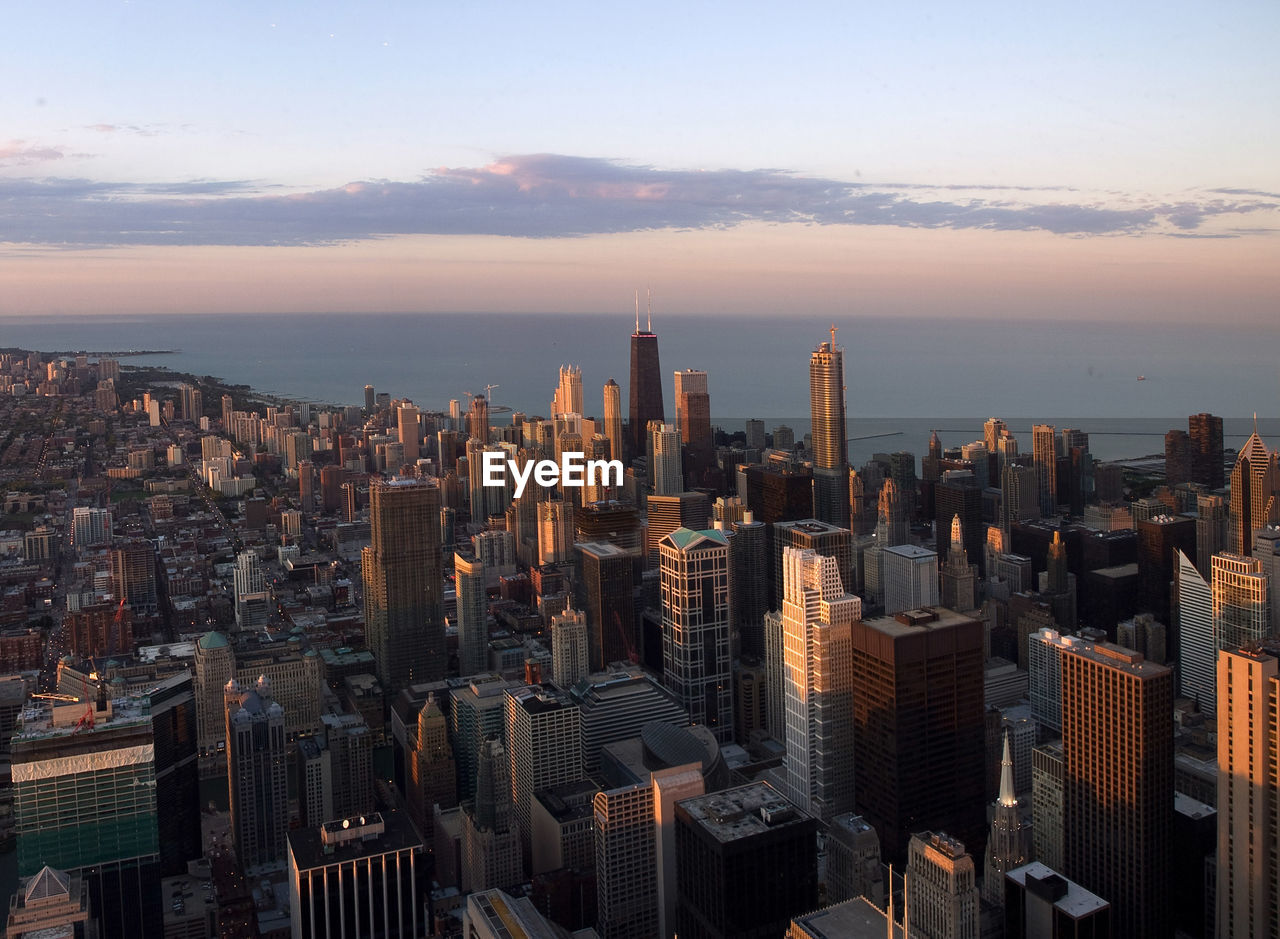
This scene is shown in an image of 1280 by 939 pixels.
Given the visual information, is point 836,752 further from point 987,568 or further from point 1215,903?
point 987,568

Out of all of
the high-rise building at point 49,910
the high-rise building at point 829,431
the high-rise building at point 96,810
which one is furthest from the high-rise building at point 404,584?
the high-rise building at point 49,910

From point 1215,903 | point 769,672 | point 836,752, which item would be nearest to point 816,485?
point 769,672

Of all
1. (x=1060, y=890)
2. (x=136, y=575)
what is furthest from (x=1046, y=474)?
(x=136, y=575)

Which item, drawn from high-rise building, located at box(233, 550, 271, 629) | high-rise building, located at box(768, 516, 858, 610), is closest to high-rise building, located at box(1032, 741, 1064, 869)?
high-rise building, located at box(768, 516, 858, 610)

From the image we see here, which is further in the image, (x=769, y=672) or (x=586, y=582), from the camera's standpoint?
(x=586, y=582)

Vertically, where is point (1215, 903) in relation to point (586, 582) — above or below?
below

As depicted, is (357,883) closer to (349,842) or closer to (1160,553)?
(349,842)
